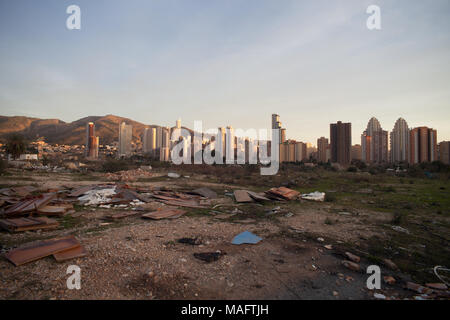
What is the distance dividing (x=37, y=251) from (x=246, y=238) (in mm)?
3447

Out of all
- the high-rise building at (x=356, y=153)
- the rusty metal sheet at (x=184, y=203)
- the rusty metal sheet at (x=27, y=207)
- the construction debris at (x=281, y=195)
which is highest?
the high-rise building at (x=356, y=153)

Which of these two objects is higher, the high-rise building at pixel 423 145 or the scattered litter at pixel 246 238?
the high-rise building at pixel 423 145

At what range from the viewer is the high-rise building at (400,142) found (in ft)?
125

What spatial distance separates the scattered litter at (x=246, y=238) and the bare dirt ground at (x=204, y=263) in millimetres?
157

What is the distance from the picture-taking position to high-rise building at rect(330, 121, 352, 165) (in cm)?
3731

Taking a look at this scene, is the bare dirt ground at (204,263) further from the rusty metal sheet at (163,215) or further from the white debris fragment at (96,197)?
the white debris fragment at (96,197)

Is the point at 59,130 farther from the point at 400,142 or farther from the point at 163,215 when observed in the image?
the point at 400,142

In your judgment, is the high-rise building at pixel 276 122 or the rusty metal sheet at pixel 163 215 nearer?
the rusty metal sheet at pixel 163 215

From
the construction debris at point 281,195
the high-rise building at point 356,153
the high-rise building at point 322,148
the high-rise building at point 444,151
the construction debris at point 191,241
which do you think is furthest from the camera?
the high-rise building at point 356,153

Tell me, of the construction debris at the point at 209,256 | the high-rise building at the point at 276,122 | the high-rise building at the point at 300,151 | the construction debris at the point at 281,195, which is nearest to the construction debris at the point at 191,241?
the construction debris at the point at 209,256

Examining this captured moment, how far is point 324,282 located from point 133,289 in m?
2.42
